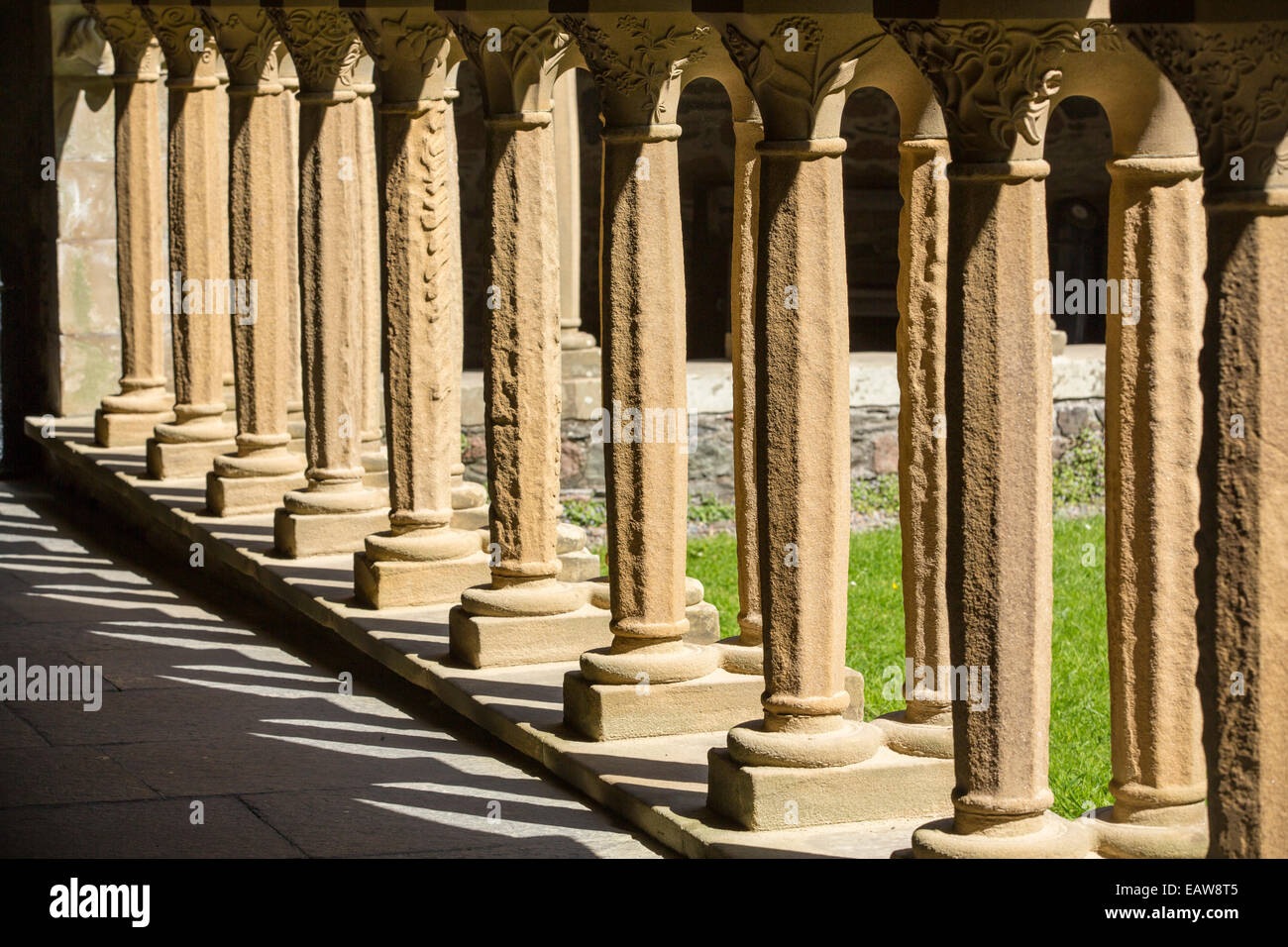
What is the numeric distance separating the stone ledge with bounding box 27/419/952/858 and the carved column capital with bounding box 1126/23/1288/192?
174 centimetres

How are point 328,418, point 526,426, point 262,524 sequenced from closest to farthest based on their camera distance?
point 526,426, point 328,418, point 262,524

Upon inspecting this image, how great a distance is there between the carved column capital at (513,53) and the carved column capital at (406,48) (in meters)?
0.60

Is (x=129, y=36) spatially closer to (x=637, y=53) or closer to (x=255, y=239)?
(x=255, y=239)

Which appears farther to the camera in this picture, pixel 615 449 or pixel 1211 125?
pixel 615 449

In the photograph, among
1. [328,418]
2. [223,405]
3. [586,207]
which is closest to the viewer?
[328,418]

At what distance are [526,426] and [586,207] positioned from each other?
8418mm

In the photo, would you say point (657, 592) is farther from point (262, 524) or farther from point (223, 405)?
point (223, 405)

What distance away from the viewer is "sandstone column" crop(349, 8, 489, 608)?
22.0ft

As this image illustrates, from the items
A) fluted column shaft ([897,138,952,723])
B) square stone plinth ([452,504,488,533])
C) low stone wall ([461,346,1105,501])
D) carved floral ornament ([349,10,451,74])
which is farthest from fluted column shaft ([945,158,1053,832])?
low stone wall ([461,346,1105,501])

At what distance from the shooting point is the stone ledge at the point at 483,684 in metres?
4.70

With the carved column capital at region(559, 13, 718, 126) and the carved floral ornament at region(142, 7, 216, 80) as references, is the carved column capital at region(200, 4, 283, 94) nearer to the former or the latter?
the carved floral ornament at region(142, 7, 216, 80)

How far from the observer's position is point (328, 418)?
7727 mm
